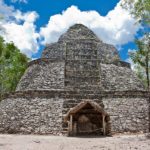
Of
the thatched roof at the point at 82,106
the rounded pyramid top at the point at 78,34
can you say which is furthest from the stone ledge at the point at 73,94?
the rounded pyramid top at the point at 78,34

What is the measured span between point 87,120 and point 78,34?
13.5 meters

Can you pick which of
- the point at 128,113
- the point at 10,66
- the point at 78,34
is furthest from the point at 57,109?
the point at 10,66

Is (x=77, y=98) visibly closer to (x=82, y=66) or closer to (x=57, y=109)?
(x=57, y=109)

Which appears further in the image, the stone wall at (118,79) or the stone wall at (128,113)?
the stone wall at (118,79)

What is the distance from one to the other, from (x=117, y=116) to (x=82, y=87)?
4421mm

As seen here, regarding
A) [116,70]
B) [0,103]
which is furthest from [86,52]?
[0,103]

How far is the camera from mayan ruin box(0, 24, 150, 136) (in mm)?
15797

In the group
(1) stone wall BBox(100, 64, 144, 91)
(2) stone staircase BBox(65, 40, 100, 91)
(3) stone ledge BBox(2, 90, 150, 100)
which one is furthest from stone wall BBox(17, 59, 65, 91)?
(1) stone wall BBox(100, 64, 144, 91)

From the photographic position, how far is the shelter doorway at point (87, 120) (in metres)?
15.0

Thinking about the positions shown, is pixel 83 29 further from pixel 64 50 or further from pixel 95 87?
pixel 95 87

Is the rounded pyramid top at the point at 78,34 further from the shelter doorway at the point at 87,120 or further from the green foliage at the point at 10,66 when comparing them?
the shelter doorway at the point at 87,120

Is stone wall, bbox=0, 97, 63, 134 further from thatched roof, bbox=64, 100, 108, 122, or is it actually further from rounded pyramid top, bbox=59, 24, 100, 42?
rounded pyramid top, bbox=59, 24, 100, 42

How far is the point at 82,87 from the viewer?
797 inches

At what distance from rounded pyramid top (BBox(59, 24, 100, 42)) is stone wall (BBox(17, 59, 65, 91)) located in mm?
5293
